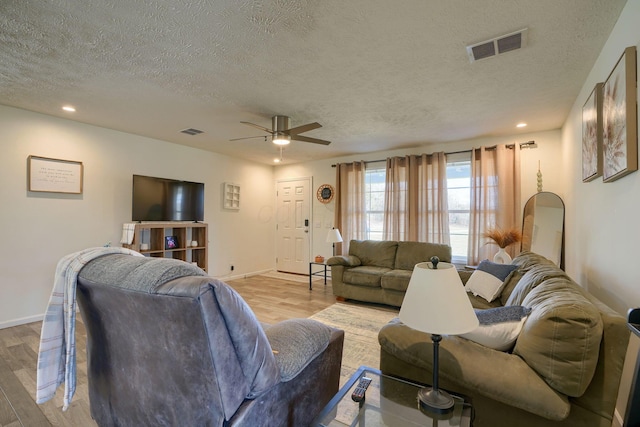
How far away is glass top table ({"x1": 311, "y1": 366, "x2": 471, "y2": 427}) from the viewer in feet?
3.85

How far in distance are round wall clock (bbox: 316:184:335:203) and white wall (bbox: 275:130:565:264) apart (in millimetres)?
85

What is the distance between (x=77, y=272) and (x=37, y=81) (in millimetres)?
2434

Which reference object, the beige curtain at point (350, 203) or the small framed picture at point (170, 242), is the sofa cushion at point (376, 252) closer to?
the beige curtain at point (350, 203)

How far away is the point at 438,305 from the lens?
1.10 meters

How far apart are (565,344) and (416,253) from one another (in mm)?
3140

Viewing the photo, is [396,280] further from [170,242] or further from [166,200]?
[166,200]

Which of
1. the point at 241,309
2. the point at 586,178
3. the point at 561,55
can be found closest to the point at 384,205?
the point at 586,178

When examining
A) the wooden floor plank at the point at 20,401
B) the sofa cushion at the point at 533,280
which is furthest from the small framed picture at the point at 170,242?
the sofa cushion at the point at 533,280

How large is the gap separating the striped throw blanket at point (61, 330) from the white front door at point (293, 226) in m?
4.80

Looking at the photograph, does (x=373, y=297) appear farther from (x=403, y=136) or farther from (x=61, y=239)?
(x=61, y=239)

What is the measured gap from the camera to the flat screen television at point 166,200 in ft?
13.3

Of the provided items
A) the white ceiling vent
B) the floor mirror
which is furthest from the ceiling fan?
the floor mirror

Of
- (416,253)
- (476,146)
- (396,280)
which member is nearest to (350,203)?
(416,253)

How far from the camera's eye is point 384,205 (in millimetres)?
5148
